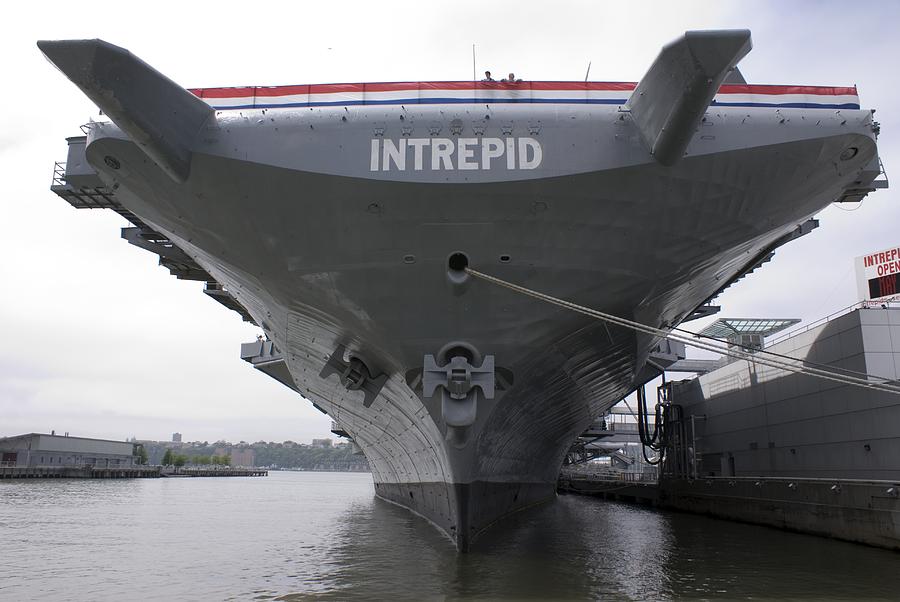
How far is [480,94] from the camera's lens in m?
8.02

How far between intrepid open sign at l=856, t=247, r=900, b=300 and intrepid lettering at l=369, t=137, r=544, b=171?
15.2m

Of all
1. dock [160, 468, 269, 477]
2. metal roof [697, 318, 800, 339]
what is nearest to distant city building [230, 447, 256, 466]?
dock [160, 468, 269, 477]

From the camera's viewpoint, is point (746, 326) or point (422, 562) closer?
point (422, 562)

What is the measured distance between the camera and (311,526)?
1672cm

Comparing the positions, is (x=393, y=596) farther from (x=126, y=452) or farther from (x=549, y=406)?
(x=126, y=452)

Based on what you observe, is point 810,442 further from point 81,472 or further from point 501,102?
point 81,472

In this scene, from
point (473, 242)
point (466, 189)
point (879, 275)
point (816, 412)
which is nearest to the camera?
point (466, 189)

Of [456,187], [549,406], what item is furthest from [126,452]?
[456,187]

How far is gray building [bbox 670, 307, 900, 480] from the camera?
13258 mm

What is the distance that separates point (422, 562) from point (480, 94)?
6443mm

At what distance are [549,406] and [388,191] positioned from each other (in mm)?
6191

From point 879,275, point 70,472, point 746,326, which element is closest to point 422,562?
point 879,275

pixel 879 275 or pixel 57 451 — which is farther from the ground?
pixel 879 275

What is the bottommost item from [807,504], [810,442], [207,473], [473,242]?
[207,473]
